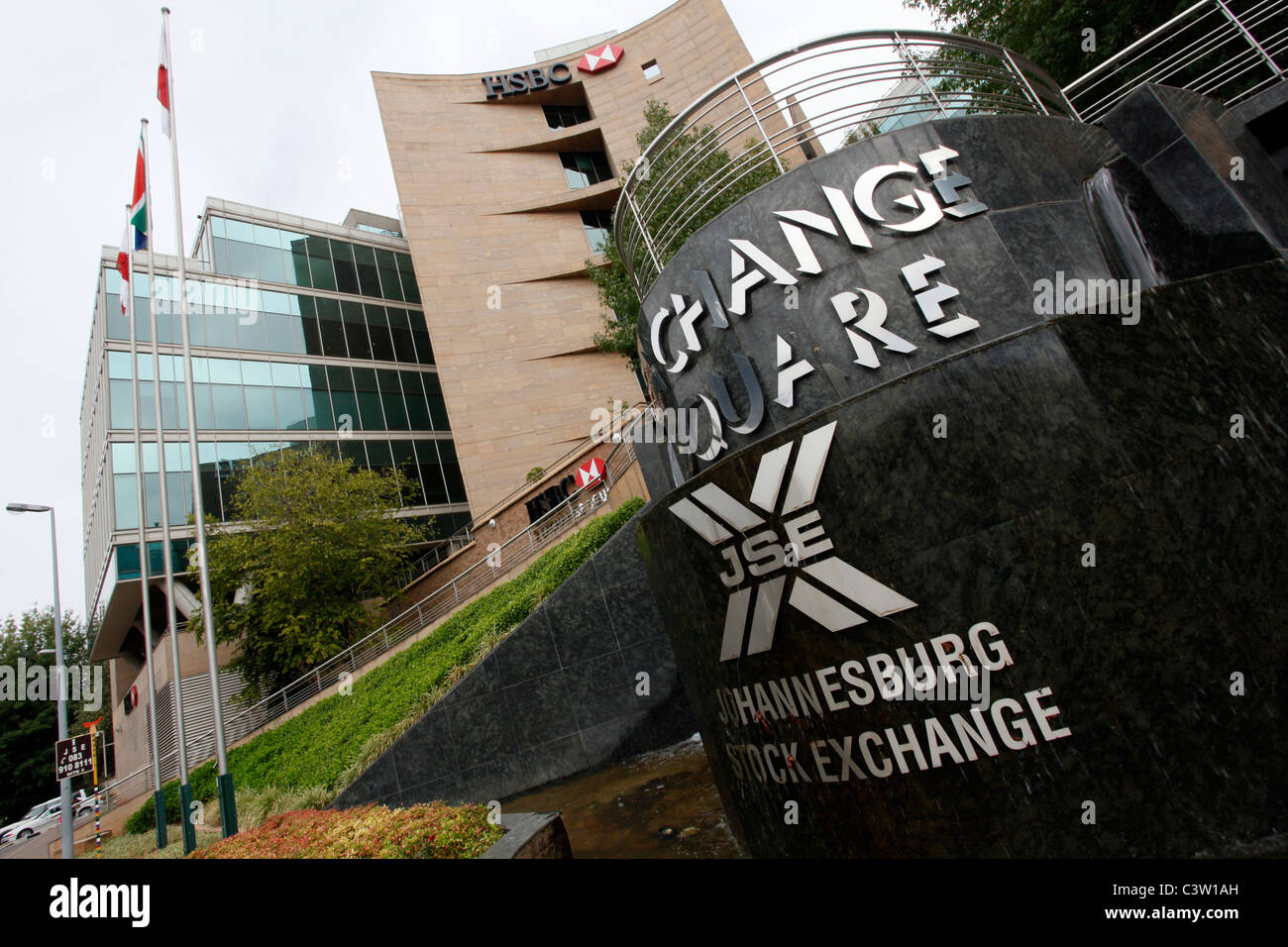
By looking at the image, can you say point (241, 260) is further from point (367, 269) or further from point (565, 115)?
point (565, 115)

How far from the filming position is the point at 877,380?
5.35m

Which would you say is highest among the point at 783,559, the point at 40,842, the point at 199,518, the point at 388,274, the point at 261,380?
the point at 388,274

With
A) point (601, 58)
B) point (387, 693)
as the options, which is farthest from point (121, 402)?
point (601, 58)

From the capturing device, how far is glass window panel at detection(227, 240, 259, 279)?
3444cm

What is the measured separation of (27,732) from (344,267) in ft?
122

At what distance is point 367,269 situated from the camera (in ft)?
129

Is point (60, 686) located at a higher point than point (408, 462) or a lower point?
lower

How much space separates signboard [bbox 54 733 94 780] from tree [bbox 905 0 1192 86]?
26.9 meters

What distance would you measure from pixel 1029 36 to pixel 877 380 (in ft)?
58.4

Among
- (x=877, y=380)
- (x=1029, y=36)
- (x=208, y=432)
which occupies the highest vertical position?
(x=208, y=432)

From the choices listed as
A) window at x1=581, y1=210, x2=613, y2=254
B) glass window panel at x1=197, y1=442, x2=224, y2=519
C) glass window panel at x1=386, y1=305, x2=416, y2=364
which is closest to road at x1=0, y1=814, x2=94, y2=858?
glass window panel at x1=197, y1=442, x2=224, y2=519

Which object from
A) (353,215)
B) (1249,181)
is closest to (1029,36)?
(1249,181)
